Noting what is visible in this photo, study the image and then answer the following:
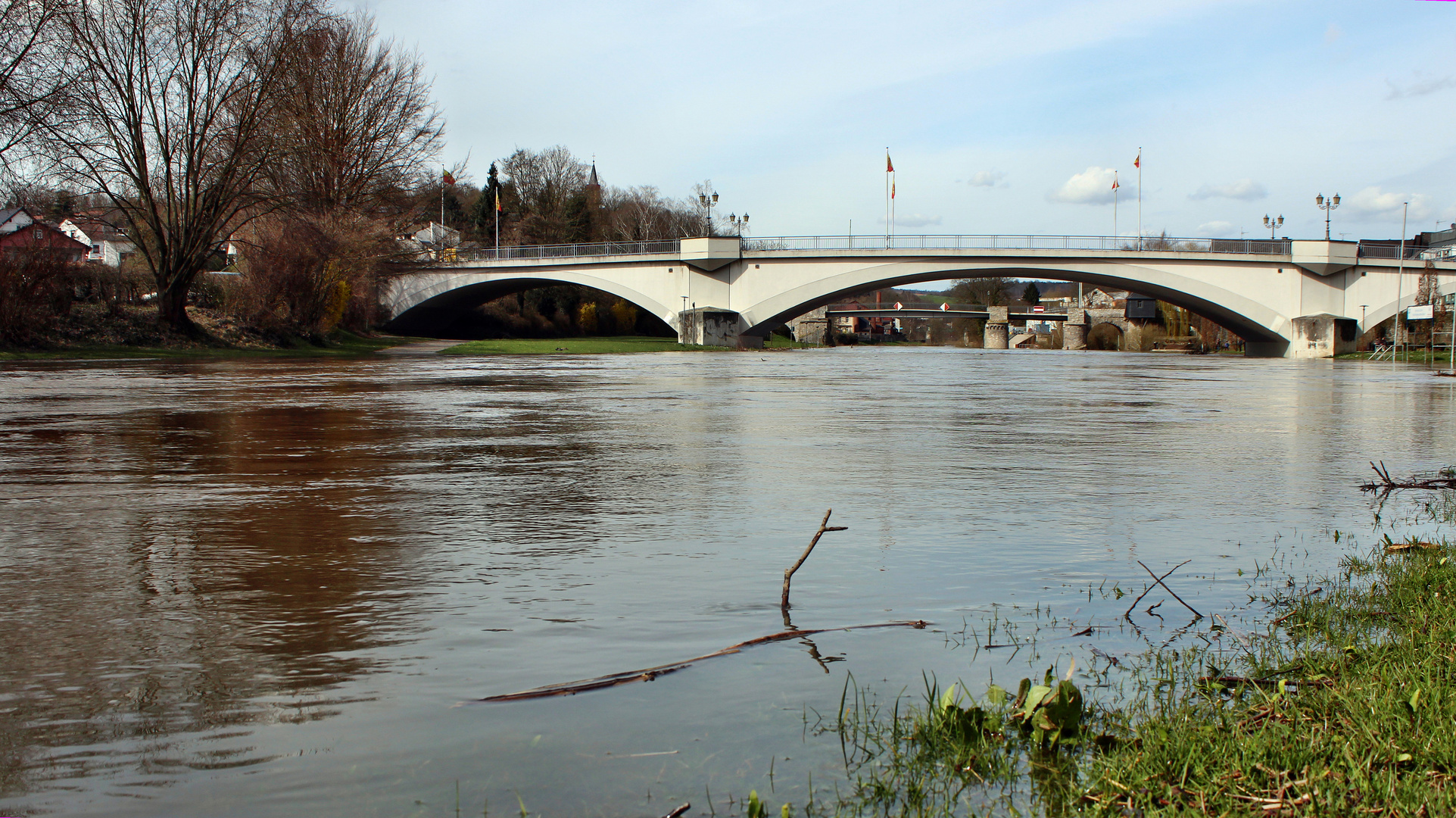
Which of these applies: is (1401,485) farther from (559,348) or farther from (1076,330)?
(1076,330)

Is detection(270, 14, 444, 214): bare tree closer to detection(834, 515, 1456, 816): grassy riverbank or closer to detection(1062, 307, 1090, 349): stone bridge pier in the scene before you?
detection(834, 515, 1456, 816): grassy riverbank

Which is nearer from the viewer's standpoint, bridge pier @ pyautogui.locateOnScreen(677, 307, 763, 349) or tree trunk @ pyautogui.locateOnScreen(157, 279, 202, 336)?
tree trunk @ pyautogui.locateOnScreen(157, 279, 202, 336)

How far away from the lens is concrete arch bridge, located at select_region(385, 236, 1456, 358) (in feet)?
183

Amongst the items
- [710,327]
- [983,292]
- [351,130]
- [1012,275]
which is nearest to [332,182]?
[351,130]

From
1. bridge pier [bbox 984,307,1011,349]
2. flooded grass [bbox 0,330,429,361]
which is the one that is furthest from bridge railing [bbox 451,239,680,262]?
bridge pier [bbox 984,307,1011,349]

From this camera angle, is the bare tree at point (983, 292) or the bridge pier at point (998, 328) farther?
the bare tree at point (983, 292)

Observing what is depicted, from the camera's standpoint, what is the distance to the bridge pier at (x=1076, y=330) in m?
109

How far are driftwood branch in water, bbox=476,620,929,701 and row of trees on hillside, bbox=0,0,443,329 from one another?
29479mm

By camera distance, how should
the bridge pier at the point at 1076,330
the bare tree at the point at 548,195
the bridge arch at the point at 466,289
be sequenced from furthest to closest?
1. the bridge pier at the point at 1076,330
2. the bare tree at the point at 548,195
3. the bridge arch at the point at 466,289

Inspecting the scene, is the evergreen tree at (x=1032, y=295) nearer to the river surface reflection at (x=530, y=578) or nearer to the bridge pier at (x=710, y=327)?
the bridge pier at (x=710, y=327)

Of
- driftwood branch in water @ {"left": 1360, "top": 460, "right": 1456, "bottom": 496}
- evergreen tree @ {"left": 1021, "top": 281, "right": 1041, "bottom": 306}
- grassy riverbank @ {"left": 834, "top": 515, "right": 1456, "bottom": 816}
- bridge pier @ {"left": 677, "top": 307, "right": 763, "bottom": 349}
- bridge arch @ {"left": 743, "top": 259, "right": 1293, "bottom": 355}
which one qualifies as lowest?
grassy riverbank @ {"left": 834, "top": 515, "right": 1456, "bottom": 816}

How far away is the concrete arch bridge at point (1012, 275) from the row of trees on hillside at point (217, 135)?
11649mm

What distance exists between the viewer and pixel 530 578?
4.98 meters

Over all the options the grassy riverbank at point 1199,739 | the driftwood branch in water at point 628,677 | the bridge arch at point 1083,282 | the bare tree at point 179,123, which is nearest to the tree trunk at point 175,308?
the bare tree at point 179,123
